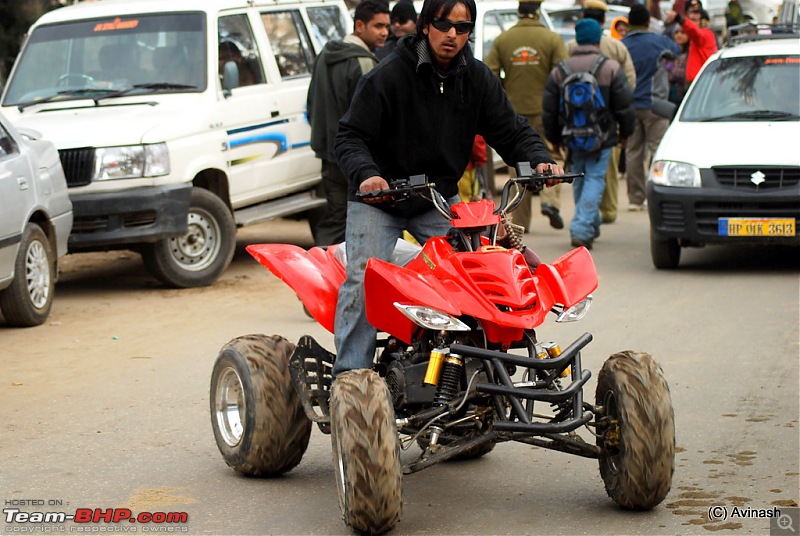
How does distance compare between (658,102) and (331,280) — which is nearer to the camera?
(331,280)

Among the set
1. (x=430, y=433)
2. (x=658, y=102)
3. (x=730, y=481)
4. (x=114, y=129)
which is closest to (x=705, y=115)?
(x=658, y=102)

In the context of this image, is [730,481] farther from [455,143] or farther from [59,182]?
[59,182]

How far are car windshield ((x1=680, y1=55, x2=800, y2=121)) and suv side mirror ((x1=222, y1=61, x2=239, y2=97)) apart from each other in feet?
13.7

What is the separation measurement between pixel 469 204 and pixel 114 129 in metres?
6.37

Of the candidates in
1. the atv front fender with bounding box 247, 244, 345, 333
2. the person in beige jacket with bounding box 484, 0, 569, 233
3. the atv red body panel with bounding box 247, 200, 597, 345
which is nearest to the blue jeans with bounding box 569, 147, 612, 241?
the person in beige jacket with bounding box 484, 0, 569, 233

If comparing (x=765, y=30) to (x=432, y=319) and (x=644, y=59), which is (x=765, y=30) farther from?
(x=432, y=319)

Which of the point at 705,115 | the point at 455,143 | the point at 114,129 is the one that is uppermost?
the point at 455,143

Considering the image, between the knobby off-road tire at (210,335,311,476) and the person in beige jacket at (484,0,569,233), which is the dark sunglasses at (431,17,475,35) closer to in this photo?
the knobby off-road tire at (210,335,311,476)

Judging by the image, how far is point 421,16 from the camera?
5.89 meters

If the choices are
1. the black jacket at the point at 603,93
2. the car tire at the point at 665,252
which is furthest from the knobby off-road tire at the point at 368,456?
the black jacket at the point at 603,93

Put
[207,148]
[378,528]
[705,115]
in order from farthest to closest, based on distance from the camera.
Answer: [705,115] < [207,148] < [378,528]

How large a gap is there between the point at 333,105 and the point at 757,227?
12.4 feet

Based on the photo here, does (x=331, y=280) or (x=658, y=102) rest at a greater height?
(x=331, y=280)

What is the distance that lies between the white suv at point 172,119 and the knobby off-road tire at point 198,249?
11 mm
